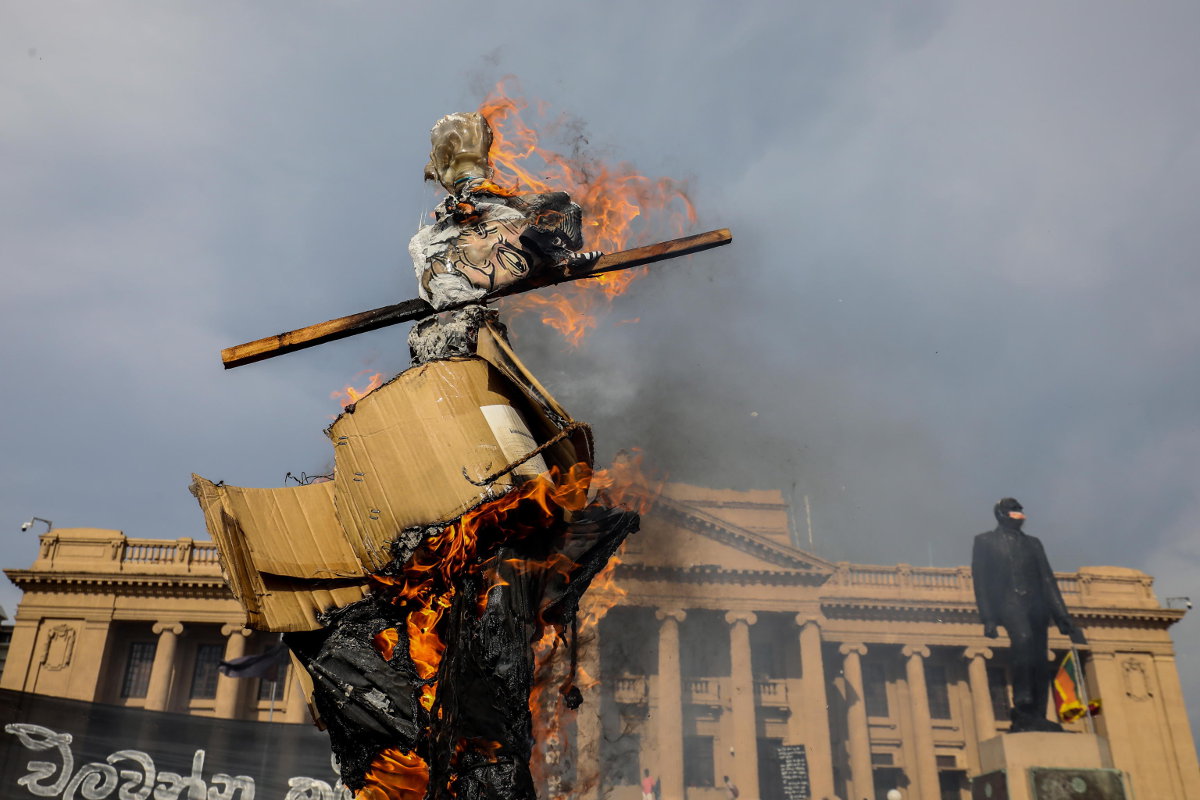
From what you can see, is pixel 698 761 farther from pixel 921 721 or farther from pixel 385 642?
pixel 385 642

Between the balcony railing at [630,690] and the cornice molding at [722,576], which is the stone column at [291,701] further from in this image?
the cornice molding at [722,576]

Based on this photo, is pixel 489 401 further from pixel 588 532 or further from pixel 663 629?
pixel 663 629

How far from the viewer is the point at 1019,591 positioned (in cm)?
2122

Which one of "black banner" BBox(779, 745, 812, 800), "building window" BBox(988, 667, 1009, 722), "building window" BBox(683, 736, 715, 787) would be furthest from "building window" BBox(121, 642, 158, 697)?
"building window" BBox(988, 667, 1009, 722)

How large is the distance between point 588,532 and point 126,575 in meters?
46.4

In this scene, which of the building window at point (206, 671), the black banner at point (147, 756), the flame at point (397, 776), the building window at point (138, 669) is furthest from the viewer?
the building window at point (206, 671)

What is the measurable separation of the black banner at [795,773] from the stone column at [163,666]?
2660cm

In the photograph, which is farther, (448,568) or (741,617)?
(741,617)

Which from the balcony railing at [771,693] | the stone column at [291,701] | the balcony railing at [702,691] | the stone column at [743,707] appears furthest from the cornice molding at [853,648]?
the stone column at [291,701]

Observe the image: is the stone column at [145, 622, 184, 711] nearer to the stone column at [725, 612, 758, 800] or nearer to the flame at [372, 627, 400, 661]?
the stone column at [725, 612, 758, 800]

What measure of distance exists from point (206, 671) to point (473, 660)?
4883 centimetres

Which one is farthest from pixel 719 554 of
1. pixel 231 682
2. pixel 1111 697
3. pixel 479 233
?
pixel 479 233

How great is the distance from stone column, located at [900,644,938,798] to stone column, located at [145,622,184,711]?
1325 inches

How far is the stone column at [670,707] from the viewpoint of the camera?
39.5m
